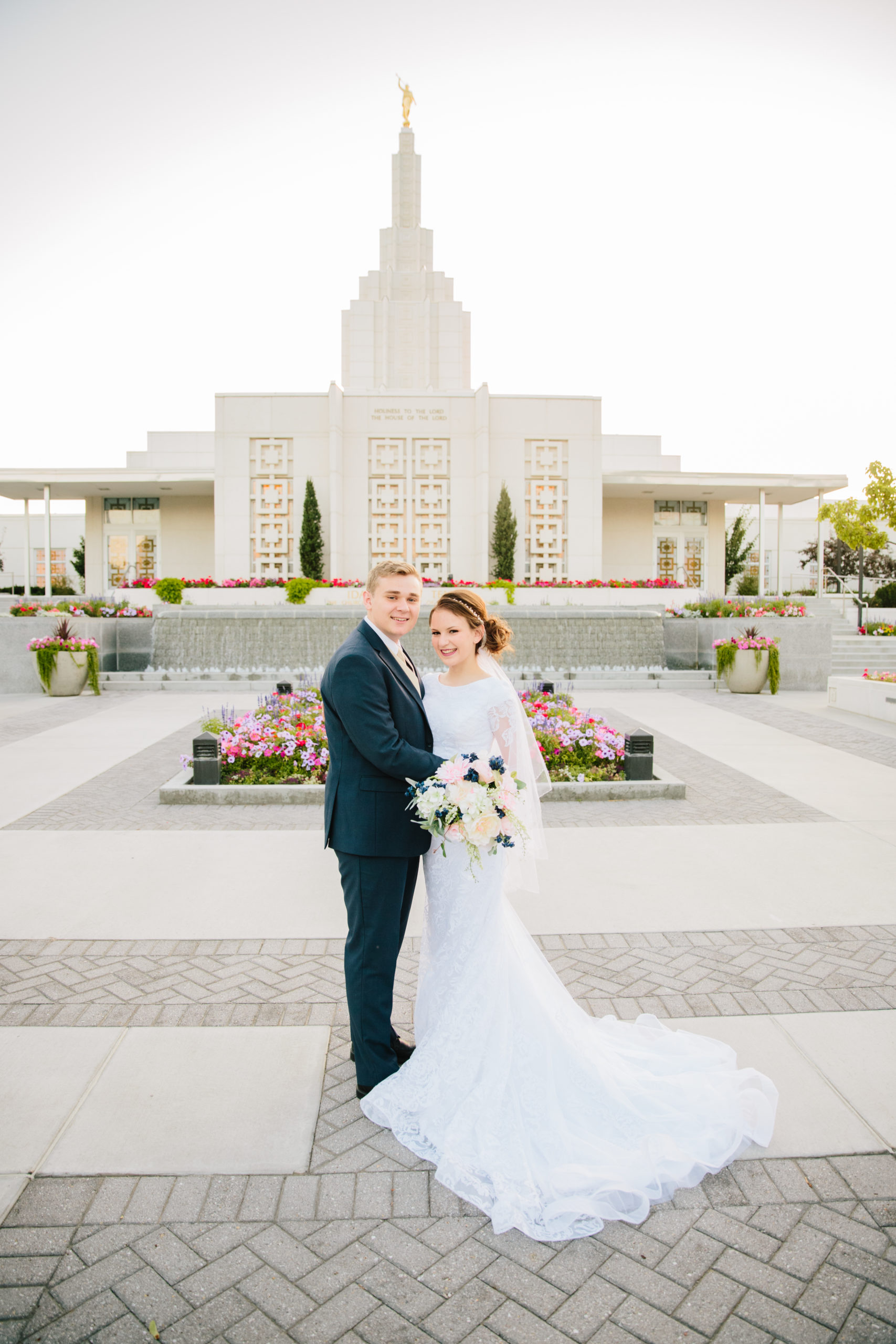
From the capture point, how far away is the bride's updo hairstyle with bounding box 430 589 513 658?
3.21m

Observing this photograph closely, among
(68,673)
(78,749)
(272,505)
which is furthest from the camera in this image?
(272,505)

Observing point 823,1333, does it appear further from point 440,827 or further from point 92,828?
point 92,828

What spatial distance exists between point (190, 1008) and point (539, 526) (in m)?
26.2

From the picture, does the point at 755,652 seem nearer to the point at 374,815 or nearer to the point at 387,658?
the point at 387,658

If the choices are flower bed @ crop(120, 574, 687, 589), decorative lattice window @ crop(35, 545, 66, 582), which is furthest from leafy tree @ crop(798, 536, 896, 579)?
decorative lattice window @ crop(35, 545, 66, 582)

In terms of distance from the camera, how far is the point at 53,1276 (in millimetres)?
2283

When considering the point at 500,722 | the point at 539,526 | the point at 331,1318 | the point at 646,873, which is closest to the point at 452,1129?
the point at 331,1318

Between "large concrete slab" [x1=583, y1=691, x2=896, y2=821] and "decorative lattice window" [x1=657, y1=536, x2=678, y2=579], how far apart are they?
19.7 m

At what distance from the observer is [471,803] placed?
2865 millimetres

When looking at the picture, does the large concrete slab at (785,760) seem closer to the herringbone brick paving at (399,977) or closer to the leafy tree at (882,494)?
the herringbone brick paving at (399,977)

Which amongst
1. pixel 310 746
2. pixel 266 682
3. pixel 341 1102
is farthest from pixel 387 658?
pixel 266 682

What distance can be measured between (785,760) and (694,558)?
25.0 m

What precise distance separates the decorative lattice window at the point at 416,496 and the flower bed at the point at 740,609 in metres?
10.1

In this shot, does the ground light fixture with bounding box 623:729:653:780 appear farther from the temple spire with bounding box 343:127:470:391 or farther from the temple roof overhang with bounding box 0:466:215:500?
the temple spire with bounding box 343:127:470:391
